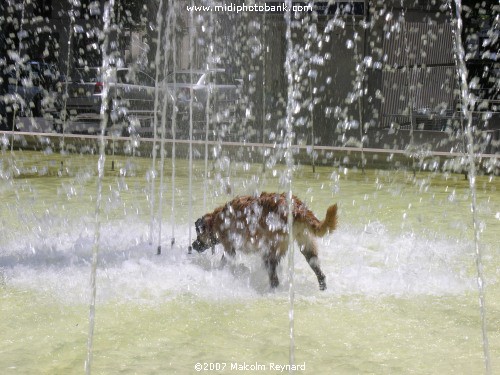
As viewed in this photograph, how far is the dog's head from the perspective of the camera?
15.2ft

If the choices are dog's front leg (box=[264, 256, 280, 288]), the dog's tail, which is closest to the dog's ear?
dog's front leg (box=[264, 256, 280, 288])

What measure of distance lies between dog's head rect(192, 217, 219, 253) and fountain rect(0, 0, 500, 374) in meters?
0.18

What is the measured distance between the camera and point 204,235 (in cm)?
466

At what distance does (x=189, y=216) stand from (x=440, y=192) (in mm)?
3682

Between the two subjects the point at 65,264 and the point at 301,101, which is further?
the point at 301,101

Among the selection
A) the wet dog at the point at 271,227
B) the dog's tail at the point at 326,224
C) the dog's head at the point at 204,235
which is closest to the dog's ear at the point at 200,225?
the dog's head at the point at 204,235

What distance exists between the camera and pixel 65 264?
5039 mm

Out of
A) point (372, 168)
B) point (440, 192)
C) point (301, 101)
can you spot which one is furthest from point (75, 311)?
point (301, 101)

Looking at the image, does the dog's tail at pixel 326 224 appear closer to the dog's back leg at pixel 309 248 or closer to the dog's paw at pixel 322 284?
the dog's back leg at pixel 309 248

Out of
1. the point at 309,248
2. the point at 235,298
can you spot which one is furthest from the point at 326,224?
the point at 235,298

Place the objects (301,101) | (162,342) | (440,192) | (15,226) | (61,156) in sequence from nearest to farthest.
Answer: (162,342) → (15,226) → (440,192) → (61,156) → (301,101)

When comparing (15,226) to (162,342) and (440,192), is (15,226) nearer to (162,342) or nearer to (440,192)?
(162,342)

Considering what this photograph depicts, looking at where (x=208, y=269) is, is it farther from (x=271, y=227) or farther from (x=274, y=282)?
(x=271, y=227)

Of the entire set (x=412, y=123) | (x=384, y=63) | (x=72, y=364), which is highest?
(x=384, y=63)
